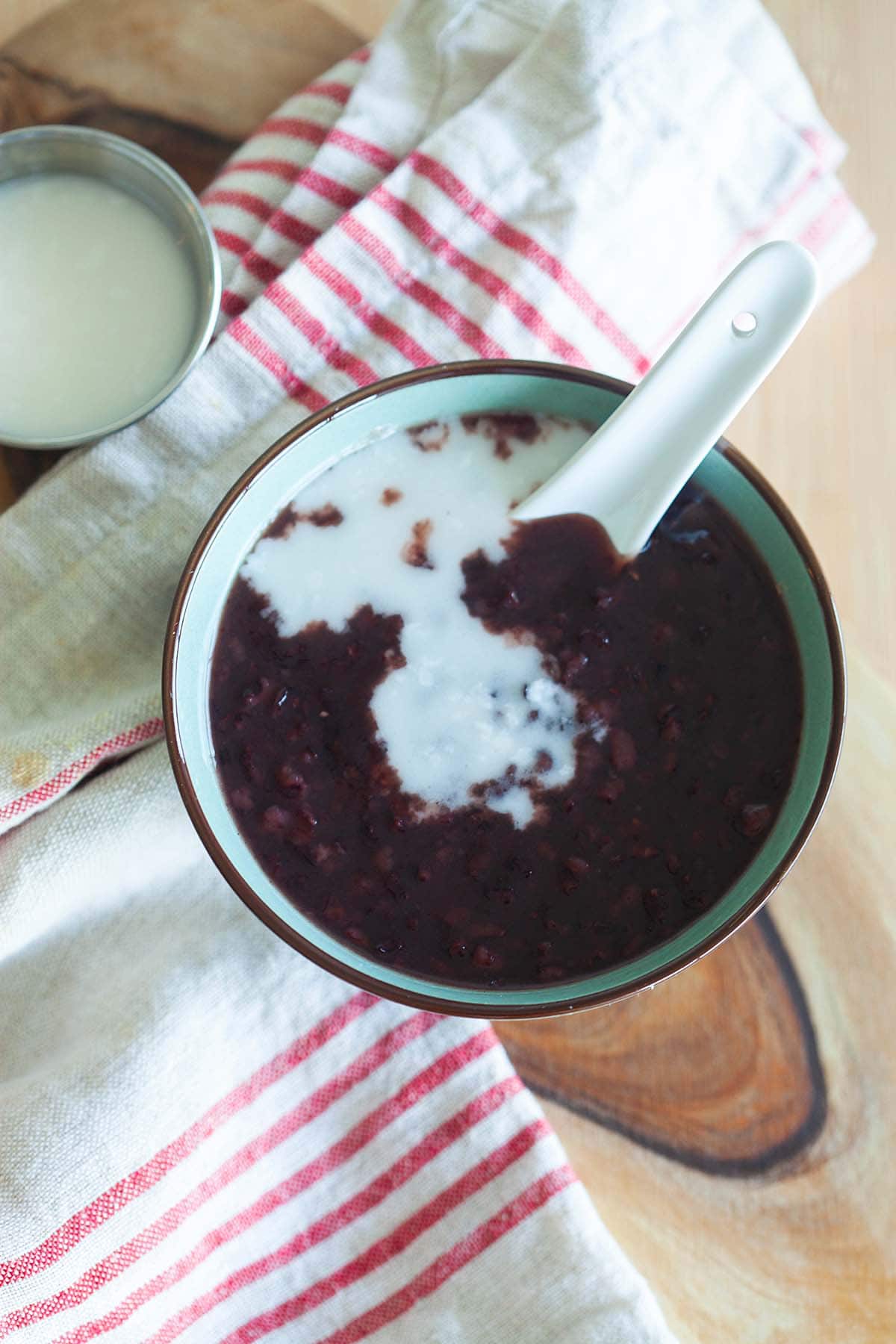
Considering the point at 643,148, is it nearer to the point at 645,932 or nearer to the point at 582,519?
the point at 582,519

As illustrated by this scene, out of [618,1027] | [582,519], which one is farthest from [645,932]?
[582,519]

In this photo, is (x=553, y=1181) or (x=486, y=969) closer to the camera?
(x=486, y=969)

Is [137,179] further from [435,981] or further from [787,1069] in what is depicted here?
[787,1069]

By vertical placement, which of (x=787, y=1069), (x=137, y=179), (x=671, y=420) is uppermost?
(x=671, y=420)

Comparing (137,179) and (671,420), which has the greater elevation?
(671,420)

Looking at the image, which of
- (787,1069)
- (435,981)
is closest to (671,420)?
(435,981)

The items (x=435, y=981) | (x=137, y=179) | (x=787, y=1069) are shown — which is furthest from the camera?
(x=137, y=179)

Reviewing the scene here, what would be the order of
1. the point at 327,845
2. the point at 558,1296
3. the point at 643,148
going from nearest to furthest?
1. the point at 327,845
2. the point at 558,1296
3. the point at 643,148
